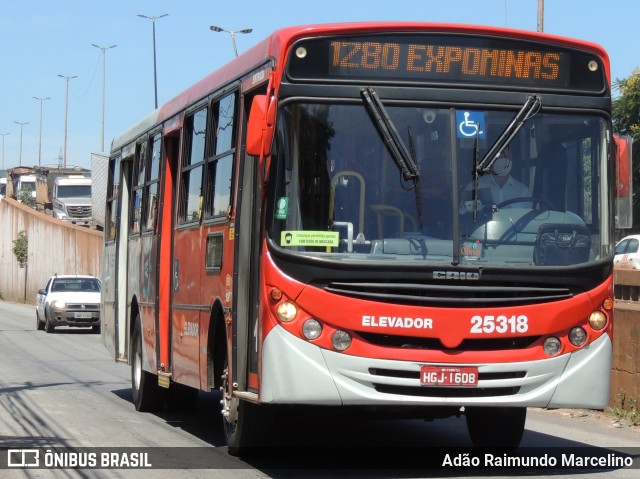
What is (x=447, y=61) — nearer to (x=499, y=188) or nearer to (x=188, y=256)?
(x=499, y=188)

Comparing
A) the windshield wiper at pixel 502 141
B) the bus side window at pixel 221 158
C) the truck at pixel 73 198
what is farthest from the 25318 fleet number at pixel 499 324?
the truck at pixel 73 198

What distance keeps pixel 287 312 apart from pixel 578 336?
203 centimetres

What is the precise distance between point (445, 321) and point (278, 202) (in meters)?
1.37

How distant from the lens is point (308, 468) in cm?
984

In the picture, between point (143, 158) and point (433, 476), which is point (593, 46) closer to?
point (433, 476)

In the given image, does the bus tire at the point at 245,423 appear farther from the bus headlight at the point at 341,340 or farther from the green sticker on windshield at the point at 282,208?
the green sticker on windshield at the point at 282,208

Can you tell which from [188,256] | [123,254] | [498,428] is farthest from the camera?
[123,254]

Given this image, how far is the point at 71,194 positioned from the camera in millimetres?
70562

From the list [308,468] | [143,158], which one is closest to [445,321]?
[308,468]

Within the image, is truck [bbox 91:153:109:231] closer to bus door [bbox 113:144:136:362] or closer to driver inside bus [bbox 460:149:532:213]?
bus door [bbox 113:144:136:362]

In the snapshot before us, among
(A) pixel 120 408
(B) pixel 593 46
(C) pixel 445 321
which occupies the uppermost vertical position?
(B) pixel 593 46

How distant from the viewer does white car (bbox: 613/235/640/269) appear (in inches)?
1235

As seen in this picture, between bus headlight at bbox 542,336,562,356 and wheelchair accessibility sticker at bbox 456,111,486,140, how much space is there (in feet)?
4.77

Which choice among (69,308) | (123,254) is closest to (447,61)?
(123,254)
